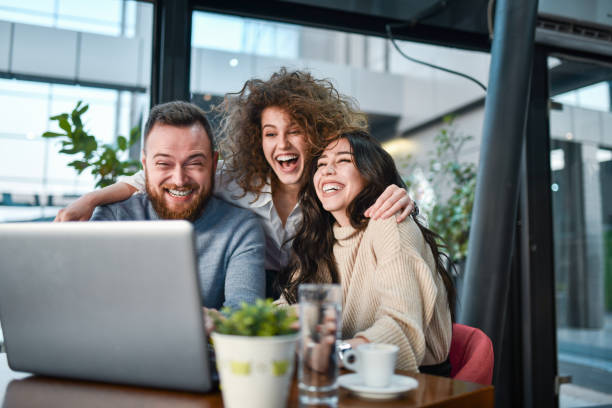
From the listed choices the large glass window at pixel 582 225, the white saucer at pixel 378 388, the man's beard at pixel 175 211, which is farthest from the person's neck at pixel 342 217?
the large glass window at pixel 582 225

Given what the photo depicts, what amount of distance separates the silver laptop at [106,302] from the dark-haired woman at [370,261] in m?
0.45

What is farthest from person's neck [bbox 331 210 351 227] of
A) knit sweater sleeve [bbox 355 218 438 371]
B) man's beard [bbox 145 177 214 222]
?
man's beard [bbox 145 177 214 222]

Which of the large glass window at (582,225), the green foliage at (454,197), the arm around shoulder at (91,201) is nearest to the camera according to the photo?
the arm around shoulder at (91,201)

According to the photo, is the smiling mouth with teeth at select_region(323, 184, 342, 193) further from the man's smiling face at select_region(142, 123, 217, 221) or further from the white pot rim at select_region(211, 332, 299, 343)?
the white pot rim at select_region(211, 332, 299, 343)

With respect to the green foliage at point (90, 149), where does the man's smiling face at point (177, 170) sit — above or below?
below

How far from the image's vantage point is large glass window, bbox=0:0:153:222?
2354mm

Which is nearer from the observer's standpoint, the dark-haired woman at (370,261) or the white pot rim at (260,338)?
the white pot rim at (260,338)

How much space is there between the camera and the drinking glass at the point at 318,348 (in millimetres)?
739

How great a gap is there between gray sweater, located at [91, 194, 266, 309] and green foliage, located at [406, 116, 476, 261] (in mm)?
1777

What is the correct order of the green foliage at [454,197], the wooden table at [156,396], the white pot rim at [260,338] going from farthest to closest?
1. the green foliage at [454,197]
2. the wooden table at [156,396]
3. the white pot rim at [260,338]

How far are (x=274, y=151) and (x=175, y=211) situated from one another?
0.45 m

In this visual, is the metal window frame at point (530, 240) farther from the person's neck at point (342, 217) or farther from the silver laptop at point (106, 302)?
the silver laptop at point (106, 302)

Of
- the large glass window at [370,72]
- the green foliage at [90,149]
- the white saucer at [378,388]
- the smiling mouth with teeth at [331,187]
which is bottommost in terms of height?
the white saucer at [378,388]

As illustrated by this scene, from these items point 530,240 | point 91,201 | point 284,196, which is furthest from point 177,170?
point 530,240
